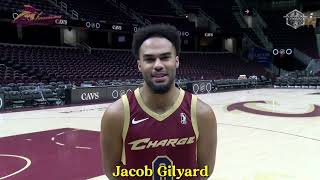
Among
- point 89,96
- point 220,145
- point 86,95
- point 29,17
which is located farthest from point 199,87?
point 220,145

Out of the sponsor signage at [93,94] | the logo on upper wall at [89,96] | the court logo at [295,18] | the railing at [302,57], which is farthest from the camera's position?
the railing at [302,57]

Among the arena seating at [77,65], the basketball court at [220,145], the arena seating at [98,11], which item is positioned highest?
the arena seating at [98,11]

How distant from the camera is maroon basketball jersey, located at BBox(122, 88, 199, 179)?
89.7 inches

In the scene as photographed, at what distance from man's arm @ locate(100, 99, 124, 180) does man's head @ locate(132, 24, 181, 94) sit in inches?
9.5

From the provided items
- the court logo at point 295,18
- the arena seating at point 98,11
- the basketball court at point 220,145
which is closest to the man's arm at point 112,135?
the basketball court at point 220,145

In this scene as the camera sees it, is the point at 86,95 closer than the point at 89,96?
Yes

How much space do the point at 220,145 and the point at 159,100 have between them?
7.91 metres

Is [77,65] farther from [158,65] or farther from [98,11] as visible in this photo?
[158,65]

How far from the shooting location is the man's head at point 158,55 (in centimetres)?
222

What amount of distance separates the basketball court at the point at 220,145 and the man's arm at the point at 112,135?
4.82m

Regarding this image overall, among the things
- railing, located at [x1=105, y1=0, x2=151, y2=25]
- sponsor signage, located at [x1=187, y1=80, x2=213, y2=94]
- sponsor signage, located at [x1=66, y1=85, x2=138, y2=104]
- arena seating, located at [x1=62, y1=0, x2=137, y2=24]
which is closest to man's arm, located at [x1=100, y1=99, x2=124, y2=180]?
sponsor signage, located at [x1=66, y1=85, x2=138, y2=104]

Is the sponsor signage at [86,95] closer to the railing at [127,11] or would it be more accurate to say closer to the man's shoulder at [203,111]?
the railing at [127,11]

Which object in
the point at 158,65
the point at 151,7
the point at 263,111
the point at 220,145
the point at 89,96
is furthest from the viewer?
the point at 151,7

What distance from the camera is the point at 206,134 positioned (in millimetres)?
2418
